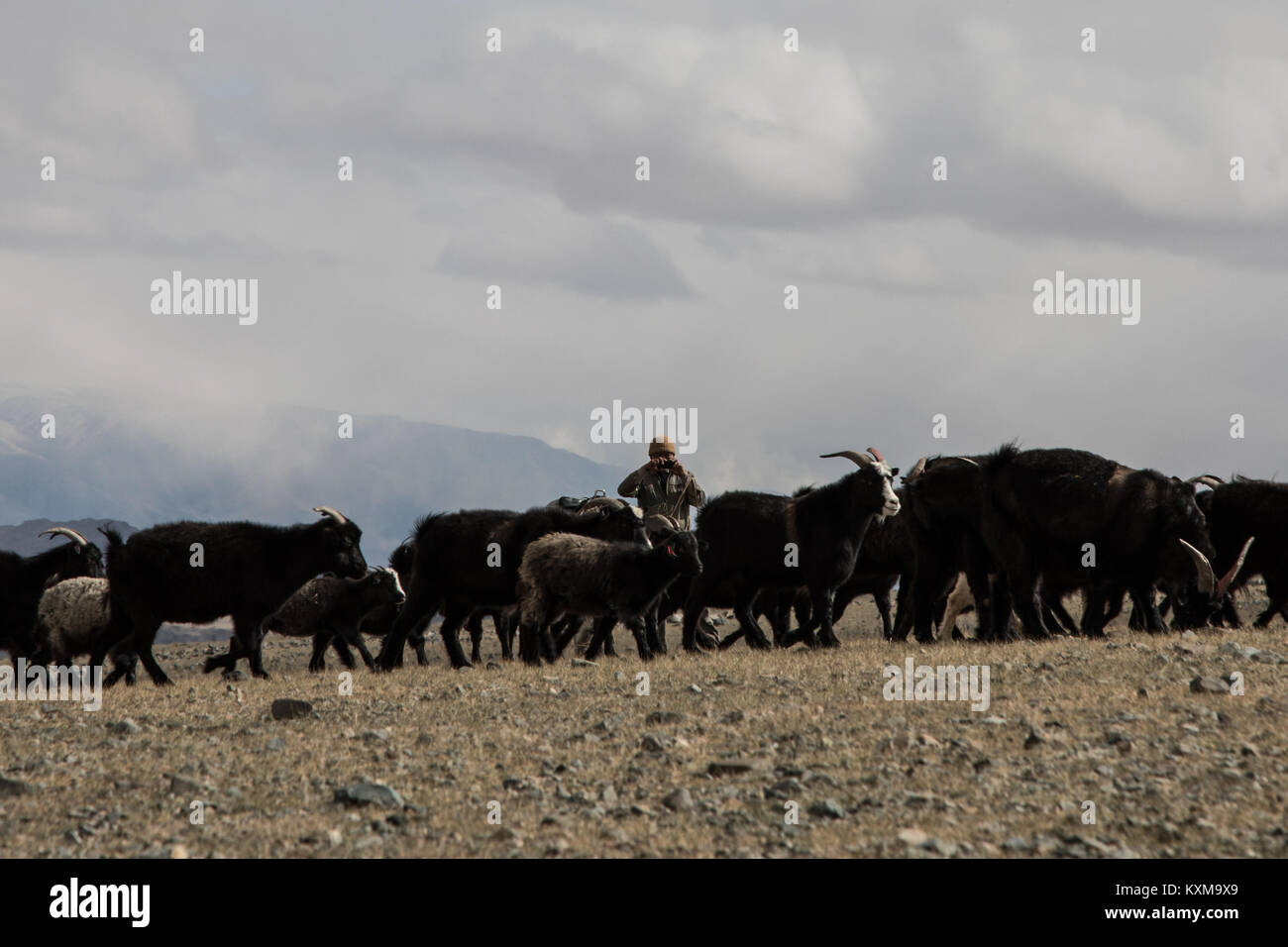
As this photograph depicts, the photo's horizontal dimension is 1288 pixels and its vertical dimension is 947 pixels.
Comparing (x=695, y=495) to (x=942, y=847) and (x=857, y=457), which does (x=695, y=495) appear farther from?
(x=942, y=847)

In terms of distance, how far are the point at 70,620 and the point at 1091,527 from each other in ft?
39.9

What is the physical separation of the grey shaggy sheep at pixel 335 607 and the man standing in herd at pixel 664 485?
130 inches

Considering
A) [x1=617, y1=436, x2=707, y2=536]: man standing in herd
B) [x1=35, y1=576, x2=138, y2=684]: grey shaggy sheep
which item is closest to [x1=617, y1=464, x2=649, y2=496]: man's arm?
[x1=617, y1=436, x2=707, y2=536]: man standing in herd

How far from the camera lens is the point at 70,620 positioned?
1778cm

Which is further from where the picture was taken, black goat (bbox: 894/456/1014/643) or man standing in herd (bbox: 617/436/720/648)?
man standing in herd (bbox: 617/436/720/648)

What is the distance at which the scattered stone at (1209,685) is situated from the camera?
36.7 ft

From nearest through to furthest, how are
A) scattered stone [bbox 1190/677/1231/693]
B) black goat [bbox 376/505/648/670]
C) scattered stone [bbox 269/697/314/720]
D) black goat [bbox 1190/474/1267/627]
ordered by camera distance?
scattered stone [bbox 1190/677/1231/693] → scattered stone [bbox 269/697/314/720] → black goat [bbox 376/505/648/670] → black goat [bbox 1190/474/1267/627]

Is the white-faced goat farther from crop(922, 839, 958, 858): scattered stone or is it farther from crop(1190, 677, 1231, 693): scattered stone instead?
crop(922, 839, 958, 858): scattered stone

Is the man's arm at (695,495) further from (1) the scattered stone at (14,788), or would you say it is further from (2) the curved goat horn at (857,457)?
(1) the scattered stone at (14,788)

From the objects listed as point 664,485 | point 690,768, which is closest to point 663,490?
point 664,485

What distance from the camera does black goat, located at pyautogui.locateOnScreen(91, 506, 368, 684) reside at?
1619 cm

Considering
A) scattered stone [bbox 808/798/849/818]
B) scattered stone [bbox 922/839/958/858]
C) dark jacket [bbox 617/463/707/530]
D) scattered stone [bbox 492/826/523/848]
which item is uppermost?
dark jacket [bbox 617/463/707/530]

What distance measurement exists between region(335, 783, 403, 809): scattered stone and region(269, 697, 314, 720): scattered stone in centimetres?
331
